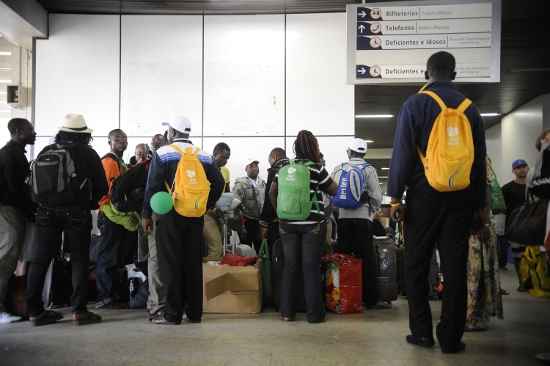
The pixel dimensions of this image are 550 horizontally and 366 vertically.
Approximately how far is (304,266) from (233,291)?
0.84 metres

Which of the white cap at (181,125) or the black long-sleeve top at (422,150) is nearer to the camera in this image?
the black long-sleeve top at (422,150)

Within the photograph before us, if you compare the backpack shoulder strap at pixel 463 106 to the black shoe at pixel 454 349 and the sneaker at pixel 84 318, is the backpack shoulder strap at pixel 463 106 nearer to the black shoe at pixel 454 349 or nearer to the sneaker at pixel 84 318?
the black shoe at pixel 454 349

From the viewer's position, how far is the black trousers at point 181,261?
514cm

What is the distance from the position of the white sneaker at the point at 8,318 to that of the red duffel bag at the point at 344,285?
2.89 m

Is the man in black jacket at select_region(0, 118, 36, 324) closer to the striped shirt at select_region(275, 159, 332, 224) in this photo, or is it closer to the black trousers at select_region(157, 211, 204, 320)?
the black trousers at select_region(157, 211, 204, 320)

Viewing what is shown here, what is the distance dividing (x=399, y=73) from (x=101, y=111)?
4.11 metres

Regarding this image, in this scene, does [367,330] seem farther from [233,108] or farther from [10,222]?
[233,108]

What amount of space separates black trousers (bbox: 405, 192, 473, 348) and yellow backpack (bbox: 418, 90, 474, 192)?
0.55 ft

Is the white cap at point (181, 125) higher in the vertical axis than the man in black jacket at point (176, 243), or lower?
higher

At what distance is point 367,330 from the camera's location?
4926 mm

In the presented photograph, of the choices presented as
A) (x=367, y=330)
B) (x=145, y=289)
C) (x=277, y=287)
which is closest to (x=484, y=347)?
(x=367, y=330)

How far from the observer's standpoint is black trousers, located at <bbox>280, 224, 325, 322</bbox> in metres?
5.34

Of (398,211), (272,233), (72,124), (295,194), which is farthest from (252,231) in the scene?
(398,211)

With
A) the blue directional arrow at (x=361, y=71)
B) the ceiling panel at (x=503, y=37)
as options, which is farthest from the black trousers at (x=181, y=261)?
the ceiling panel at (x=503, y=37)
